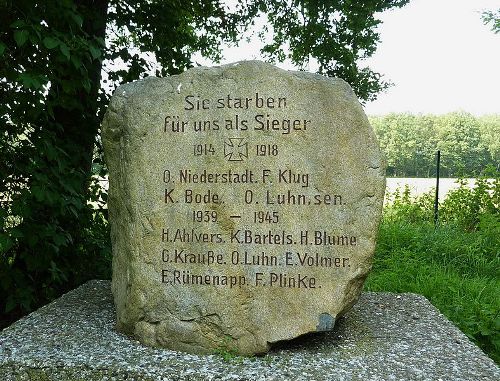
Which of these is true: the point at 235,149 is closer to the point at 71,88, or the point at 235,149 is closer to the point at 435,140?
the point at 71,88

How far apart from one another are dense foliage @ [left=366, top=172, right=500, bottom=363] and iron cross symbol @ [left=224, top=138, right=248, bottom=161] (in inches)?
84.9

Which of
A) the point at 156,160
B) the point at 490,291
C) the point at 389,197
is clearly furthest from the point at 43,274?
the point at 389,197

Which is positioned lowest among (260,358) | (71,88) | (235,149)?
(260,358)

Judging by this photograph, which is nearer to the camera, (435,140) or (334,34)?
(334,34)

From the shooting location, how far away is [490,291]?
4738 mm

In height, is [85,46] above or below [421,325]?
above

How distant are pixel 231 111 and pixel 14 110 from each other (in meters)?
1.36

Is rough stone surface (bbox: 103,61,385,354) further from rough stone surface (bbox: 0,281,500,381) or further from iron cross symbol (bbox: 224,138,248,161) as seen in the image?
rough stone surface (bbox: 0,281,500,381)

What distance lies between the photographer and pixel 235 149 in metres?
3.06

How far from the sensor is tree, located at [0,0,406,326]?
3.27 m

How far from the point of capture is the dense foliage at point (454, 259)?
4.19 m

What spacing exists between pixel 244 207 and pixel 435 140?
20.5m

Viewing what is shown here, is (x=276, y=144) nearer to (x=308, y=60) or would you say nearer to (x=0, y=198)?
(x=0, y=198)

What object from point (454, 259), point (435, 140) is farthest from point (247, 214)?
point (435, 140)
